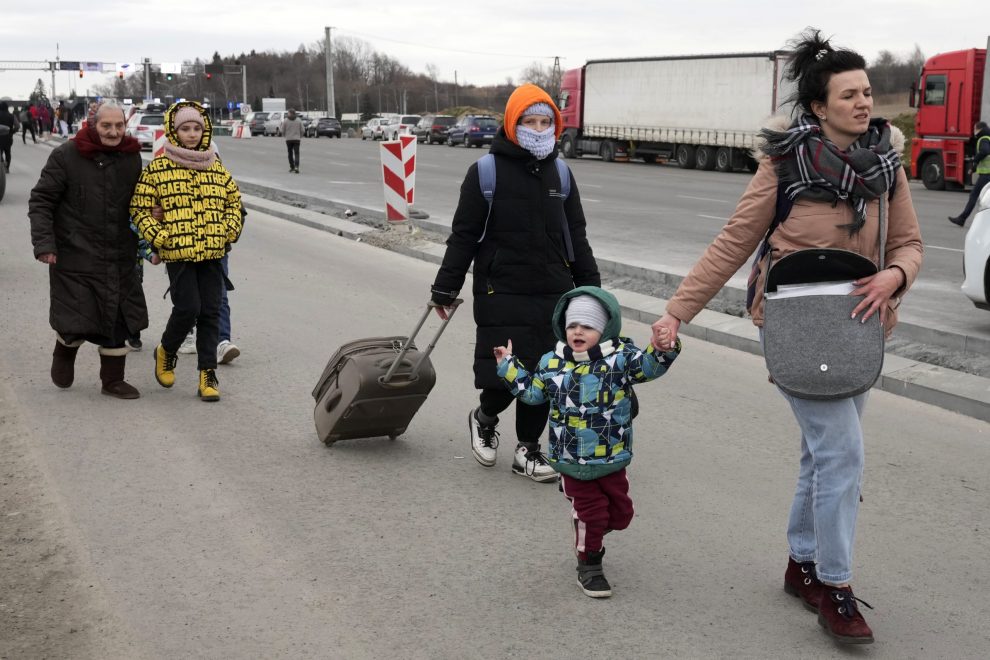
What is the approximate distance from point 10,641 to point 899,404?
5166 mm

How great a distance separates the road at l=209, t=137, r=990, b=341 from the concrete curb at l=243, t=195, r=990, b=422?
0.62 m

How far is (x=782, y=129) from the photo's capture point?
367 centimetres

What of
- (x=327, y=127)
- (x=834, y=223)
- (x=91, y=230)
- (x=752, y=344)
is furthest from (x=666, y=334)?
(x=327, y=127)

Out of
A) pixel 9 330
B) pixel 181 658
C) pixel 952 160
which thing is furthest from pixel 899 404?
pixel 952 160

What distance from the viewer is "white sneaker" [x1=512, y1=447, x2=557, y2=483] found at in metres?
5.48

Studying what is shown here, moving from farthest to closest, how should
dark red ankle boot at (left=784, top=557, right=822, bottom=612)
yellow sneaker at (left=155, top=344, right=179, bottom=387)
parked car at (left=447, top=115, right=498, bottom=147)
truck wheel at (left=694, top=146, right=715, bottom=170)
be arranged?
parked car at (left=447, top=115, right=498, bottom=147), truck wheel at (left=694, top=146, right=715, bottom=170), yellow sneaker at (left=155, top=344, right=179, bottom=387), dark red ankle boot at (left=784, top=557, right=822, bottom=612)

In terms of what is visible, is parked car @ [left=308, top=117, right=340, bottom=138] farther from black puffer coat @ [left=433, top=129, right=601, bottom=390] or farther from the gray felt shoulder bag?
the gray felt shoulder bag

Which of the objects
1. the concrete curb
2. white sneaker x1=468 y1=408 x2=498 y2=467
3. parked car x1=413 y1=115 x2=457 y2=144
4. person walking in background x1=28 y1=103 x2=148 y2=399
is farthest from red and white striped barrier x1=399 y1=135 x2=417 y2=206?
parked car x1=413 y1=115 x2=457 y2=144

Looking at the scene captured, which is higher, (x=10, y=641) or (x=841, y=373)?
(x=841, y=373)

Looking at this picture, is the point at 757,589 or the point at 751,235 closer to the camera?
the point at 751,235

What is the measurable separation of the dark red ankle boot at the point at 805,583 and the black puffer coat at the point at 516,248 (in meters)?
1.57

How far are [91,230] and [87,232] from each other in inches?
1.0

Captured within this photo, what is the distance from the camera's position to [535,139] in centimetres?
506

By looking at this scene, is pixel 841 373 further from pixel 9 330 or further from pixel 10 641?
pixel 9 330
